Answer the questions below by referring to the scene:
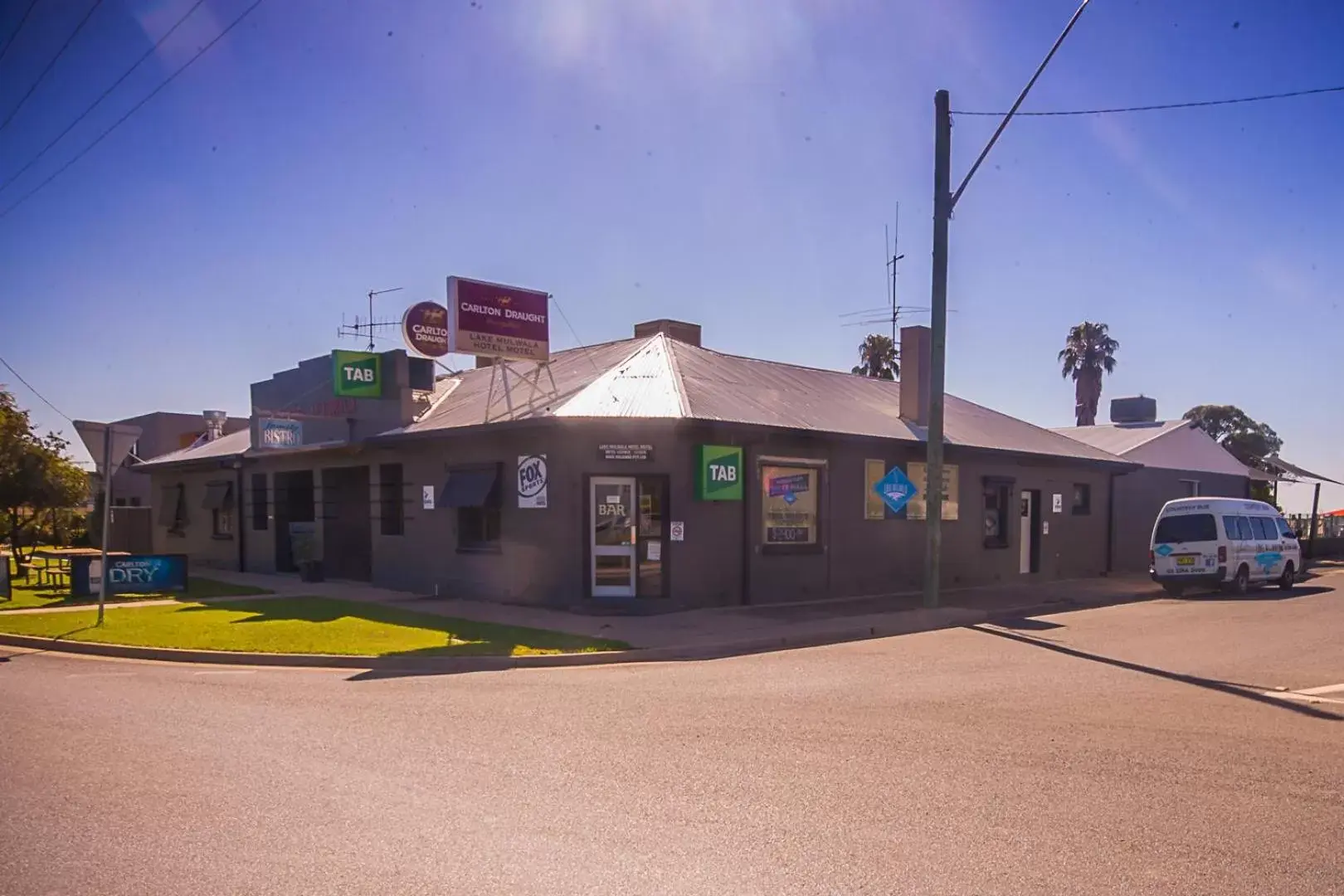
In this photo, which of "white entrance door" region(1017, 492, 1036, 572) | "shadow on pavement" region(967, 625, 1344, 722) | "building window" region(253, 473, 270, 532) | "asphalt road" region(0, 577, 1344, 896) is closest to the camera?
"asphalt road" region(0, 577, 1344, 896)

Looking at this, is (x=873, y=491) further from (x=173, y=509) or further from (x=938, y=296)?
(x=173, y=509)

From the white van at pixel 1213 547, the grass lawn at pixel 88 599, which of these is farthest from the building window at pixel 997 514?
the grass lawn at pixel 88 599

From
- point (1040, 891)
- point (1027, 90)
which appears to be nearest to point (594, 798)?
point (1040, 891)

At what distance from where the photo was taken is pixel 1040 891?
4.59 metres

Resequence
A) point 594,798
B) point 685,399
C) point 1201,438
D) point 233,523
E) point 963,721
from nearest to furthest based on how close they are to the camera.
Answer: point 594,798, point 963,721, point 685,399, point 233,523, point 1201,438

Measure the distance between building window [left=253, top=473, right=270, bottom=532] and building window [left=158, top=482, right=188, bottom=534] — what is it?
5.23m

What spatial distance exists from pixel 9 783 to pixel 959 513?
1929 centimetres

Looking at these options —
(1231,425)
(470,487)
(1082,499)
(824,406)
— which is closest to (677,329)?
(824,406)

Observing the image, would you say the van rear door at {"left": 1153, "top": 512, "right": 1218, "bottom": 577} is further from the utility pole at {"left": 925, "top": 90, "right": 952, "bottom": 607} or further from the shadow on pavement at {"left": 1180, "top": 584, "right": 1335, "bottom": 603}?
the utility pole at {"left": 925, "top": 90, "right": 952, "bottom": 607}

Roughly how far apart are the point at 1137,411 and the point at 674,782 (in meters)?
34.3

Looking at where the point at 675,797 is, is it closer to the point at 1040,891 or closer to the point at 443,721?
the point at 1040,891

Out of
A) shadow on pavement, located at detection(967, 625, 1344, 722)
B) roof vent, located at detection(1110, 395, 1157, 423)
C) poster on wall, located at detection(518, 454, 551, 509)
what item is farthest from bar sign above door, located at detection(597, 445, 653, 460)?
roof vent, located at detection(1110, 395, 1157, 423)

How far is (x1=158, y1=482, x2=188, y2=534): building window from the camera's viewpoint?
30.1 meters

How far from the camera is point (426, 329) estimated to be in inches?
832
